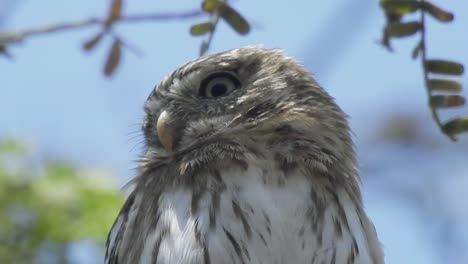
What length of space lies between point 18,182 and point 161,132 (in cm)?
175

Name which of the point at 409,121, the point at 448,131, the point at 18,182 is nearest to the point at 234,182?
the point at 448,131

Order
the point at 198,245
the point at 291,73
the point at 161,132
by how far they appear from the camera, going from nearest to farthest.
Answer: the point at 198,245, the point at 161,132, the point at 291,73

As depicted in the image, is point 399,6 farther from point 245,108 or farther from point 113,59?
point 245,108

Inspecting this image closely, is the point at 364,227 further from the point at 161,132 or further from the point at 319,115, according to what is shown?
the point at 161,132

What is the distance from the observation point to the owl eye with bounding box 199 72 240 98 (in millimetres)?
5496

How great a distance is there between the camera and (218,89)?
5.52 metres

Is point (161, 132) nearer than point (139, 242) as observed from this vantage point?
No

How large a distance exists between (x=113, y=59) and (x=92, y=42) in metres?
0.10

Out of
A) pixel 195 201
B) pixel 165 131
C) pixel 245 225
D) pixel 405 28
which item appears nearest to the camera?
pixel 405 28

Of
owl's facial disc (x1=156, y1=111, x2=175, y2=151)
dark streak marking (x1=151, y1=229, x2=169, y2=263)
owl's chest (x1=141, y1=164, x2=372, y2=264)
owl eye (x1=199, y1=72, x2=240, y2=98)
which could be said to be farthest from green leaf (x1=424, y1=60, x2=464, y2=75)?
owl eye (x1=199, y1=72, x2=240, y2=98)

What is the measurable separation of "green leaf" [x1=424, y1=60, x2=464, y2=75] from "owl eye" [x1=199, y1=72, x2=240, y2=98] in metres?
2.16

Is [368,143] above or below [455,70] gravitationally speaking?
above

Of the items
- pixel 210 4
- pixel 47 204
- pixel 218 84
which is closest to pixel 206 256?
pixel 210 4

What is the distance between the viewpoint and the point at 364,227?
490 centimetres
